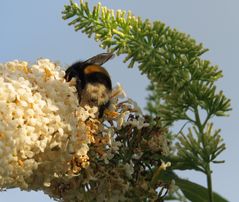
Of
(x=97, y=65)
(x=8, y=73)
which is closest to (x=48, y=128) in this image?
(x=8, y=73)

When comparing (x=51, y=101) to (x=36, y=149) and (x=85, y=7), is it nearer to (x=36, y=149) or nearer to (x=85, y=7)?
(x=36, y=149)

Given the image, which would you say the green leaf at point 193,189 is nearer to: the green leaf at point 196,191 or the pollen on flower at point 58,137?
the green leaf at point 196,191

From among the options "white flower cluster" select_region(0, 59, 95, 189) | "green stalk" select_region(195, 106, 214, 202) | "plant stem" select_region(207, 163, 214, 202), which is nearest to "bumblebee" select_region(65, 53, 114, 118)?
"white flower cluster" select_region(0, 59, 95, 189)

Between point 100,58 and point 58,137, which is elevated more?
point 100,58

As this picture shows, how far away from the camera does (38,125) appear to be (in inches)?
150

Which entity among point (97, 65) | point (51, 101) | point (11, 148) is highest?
point (97, 65)

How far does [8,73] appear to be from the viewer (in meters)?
3.98

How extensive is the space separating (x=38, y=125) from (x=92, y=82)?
0.56 m

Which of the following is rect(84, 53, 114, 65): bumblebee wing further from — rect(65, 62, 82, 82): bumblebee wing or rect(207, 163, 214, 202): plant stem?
rect(207, 163, 214, 202): plant stem

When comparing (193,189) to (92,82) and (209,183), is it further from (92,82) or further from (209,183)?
(92,82)

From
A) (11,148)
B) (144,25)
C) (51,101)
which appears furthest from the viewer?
(144,25)

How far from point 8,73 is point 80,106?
43 cm

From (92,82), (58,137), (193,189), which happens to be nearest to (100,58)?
(92,82)

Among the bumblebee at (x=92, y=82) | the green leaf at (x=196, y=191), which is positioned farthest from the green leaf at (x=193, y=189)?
the bumblebee at (x=92, y=82)
